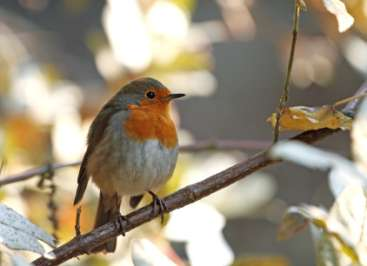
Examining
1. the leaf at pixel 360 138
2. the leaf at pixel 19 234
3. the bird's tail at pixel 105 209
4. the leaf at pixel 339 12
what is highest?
the leaf at pixel 339 12

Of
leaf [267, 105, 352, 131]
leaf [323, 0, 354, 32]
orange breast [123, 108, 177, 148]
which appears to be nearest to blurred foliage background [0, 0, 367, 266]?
orange breast [123, 108, 177, 148]

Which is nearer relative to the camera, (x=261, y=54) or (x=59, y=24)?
(x=59, y=24)

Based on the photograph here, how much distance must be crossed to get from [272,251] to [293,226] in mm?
4512

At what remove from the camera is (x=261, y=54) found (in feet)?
24.6

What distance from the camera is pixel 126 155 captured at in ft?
10.6

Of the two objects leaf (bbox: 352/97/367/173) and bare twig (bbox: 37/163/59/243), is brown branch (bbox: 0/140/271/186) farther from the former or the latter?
leaf (bbox: 352/97/367/173)

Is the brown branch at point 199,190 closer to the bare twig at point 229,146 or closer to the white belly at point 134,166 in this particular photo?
the bare twig at point 229,146

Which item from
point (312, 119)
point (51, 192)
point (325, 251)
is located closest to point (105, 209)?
point (51, 192)

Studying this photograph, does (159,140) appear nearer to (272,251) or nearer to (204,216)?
(204,216)

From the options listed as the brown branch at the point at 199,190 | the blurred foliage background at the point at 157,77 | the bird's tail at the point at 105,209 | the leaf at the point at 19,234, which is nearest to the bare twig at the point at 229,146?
the blurred foliage background at the point at 157,77

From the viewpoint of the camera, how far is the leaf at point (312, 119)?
172 centimetres

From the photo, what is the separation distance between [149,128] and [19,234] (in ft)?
6.02

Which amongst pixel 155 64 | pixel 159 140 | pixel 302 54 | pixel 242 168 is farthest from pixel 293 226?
pixel 302 54

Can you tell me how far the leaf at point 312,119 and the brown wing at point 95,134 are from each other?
1.52 meters
